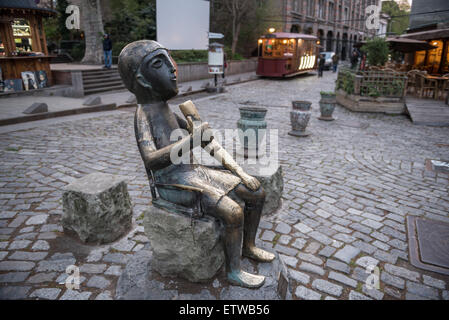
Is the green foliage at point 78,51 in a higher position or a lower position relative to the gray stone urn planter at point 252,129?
higher

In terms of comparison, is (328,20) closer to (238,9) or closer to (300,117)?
(238,9)

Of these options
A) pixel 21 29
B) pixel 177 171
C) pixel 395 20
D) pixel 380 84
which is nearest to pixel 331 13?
pixel 395 20

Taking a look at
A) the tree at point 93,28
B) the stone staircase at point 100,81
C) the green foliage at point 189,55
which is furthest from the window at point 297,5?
the stone staircase at point 100,81

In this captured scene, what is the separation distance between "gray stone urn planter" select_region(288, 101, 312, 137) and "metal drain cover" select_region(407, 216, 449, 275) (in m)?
4.15

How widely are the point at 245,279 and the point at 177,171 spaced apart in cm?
103

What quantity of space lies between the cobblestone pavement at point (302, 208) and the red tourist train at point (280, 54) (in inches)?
564

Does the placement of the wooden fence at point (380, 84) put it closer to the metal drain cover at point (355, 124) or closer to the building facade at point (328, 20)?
the metal drain cover at point (355, 124)

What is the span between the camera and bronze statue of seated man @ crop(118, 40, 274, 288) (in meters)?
2.37

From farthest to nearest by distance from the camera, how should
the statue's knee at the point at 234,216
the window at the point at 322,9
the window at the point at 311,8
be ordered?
the window at the point at 322,9, the window at the point at 311,8, the statue's knee at the point at 234,216

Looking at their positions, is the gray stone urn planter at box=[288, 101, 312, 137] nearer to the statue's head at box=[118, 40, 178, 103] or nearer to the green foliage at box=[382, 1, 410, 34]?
the statue's head at box=[118, 40, 178, 103]

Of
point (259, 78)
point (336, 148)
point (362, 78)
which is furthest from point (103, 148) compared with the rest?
point (259, 78)

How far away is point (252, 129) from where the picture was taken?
5633 millimetres

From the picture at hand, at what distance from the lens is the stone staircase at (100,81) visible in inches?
563
